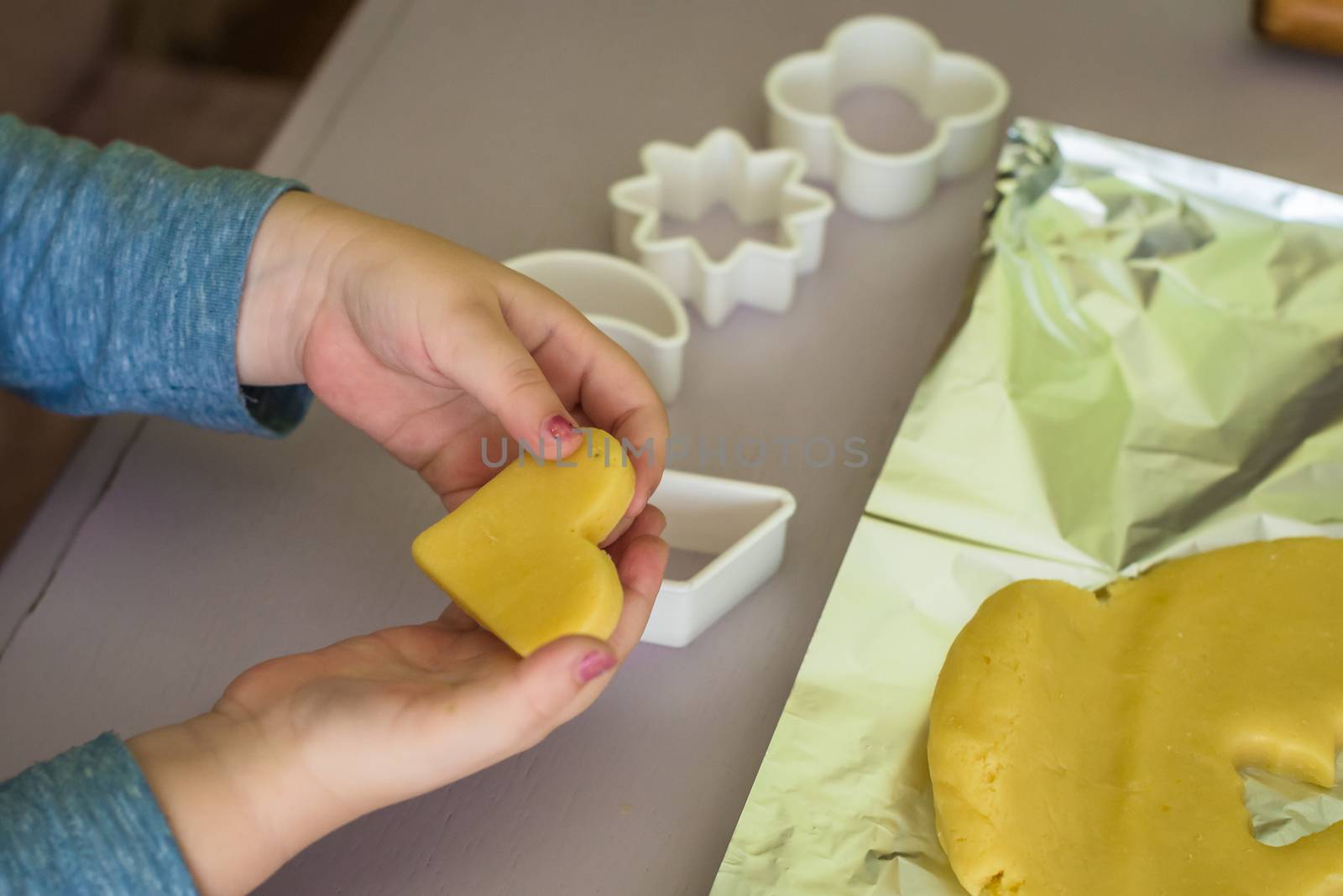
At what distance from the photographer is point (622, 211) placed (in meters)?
1.01

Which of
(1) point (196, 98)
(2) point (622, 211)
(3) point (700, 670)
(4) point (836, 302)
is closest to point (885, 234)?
(4) point (836, 302)

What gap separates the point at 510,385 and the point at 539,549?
10cm

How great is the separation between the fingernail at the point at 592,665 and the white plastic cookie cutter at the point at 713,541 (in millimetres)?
182

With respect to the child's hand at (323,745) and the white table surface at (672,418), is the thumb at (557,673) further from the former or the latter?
the white table surface at (672,418)

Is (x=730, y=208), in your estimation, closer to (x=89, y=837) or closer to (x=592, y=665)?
(x=592, y=665)

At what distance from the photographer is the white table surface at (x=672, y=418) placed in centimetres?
75

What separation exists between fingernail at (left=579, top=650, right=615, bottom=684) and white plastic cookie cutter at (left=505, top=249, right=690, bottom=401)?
360 mm

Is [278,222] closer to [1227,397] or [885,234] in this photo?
[885,234]

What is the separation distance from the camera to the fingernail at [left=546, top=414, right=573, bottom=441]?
0.67 metres

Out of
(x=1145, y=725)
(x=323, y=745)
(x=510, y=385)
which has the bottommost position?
(x=1145, y=725)

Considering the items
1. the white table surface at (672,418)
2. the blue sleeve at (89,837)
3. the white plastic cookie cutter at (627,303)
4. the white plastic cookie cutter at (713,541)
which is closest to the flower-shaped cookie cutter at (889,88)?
the white table surface at (672,418)

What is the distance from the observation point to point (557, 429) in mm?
674

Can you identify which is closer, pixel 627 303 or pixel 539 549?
pixel 539 549

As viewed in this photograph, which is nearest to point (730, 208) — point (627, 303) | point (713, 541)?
point (627, 303)
